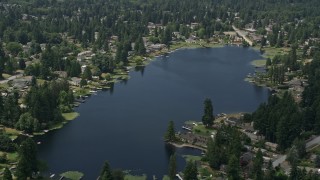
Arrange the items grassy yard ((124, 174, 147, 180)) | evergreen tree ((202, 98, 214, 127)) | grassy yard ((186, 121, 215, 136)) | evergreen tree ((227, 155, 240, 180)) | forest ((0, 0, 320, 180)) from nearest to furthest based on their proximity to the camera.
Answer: evergreen tree ((227, 155, 240, 180)) < grassy yard ((124, 174, 147, 180)) < forest ((0, 0, 320, 180)) < grassy yard ((186, 121, 215, 136)) < evergreen tree ((202, 98, 214, 127))

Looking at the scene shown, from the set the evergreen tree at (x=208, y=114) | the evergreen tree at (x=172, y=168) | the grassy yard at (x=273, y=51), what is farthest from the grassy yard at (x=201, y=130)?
the grassy yard at (x=273, y=51)

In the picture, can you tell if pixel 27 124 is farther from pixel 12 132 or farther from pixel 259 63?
pixel 259 63

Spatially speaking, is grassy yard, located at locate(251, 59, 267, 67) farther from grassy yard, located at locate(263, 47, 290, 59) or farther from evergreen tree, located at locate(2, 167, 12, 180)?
evergreen tree, located at locate(2, 167, 12, 180)

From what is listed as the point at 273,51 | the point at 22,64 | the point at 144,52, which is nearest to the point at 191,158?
the point at 22,64

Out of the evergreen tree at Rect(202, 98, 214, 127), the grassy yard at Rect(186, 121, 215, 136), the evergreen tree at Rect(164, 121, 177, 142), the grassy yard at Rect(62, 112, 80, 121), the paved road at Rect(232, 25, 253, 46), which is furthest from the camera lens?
the paved road at Rect(232, 25, 253, 46)

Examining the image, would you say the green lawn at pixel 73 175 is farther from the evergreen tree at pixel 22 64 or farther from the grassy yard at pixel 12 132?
the evergreen tree at pixel 22 64

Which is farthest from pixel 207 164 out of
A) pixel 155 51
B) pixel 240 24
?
pixel 240 24

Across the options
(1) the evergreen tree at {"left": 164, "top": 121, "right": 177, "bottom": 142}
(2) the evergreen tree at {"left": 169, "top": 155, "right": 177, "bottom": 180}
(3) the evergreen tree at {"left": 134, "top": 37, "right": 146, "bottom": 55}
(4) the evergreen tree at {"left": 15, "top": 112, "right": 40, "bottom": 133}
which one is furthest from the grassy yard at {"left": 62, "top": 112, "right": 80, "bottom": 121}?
(3) the evergreen tree at {"left": 134, "top": 37, "right": 146, "bottom": 55}

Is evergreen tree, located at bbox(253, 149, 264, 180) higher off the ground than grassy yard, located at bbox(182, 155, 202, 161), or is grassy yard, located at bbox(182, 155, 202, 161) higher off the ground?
evergreen tree, located at bbox(253, 149, 264, 180)

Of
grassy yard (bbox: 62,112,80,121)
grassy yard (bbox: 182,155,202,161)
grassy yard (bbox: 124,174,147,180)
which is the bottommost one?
grassy yard (bbox: 124,174,147,180)
